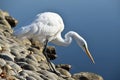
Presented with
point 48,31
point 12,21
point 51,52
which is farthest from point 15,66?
point 12,21

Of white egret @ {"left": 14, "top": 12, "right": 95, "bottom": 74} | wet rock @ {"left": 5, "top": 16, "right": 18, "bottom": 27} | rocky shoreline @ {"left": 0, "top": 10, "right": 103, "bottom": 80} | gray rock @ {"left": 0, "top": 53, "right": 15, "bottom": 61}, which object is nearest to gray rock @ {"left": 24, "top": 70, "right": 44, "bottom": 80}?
rocky shoreline @ {"left": 0, "top": 10, "right": 103, "bottom": 80}

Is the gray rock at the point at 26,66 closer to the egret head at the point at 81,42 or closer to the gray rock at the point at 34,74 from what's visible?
the gray rock at the point at 34,74

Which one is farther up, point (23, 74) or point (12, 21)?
point (12, 21)

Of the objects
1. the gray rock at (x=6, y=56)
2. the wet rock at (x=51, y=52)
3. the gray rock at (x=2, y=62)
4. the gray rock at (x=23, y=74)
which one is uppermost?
the wet rock at (x=51, y=52)

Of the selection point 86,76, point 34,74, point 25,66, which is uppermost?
point 86,76

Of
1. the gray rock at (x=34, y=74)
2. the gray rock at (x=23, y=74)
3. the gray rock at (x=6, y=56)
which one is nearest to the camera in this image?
the gray rock at (x=23, y=74)

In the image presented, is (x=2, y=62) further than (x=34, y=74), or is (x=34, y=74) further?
(x=34, y=74)

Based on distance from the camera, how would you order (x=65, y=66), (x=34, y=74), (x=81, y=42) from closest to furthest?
(x=34, y=74) → (x=81, y=42) → (x=65, y=66)

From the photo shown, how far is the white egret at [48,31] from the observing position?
815 cm

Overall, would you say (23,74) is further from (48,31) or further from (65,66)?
(65,66)

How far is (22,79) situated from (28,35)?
1.66 meters

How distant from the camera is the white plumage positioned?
814 centimetres

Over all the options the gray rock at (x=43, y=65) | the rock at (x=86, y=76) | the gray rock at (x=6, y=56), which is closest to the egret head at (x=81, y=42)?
the rock at (x=86, y=76)

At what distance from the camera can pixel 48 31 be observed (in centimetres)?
873
